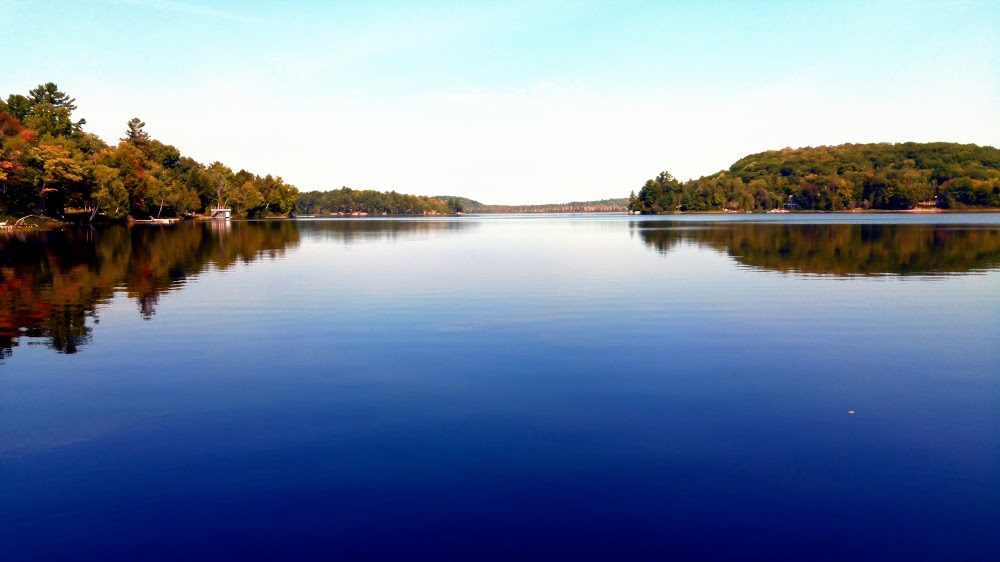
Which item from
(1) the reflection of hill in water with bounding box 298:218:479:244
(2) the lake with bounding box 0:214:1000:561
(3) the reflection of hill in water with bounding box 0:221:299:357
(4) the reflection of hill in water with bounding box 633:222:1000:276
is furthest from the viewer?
(1) the reflection of hill in water with bounding box 298:218:479:244

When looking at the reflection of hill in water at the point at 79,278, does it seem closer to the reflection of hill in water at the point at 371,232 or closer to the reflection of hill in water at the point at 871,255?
the reflection of hill in water at the point at 371,232

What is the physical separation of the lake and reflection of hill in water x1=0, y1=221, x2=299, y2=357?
0.34 metres

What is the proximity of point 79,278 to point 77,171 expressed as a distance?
273 ft

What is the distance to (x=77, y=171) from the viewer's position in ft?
328

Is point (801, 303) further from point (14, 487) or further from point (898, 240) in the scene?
point (898, 240)

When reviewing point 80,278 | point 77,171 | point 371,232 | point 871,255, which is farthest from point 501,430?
point 77,171

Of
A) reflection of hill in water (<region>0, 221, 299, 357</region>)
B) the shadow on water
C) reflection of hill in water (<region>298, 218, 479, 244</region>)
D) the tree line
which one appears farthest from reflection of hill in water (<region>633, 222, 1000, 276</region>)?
the tree line

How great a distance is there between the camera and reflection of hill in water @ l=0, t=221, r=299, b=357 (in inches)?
802

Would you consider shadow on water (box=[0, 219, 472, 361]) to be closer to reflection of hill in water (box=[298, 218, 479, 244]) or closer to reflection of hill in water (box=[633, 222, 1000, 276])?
reflection of hill in water (box=[298, 218, 479, 244])

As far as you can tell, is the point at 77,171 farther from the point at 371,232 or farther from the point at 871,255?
the point at 871,255

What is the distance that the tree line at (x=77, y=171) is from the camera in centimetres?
9625

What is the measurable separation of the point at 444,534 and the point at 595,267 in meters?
33.8

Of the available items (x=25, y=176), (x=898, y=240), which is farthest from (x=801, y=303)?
(x=25, y=176)

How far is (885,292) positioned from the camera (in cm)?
2805
